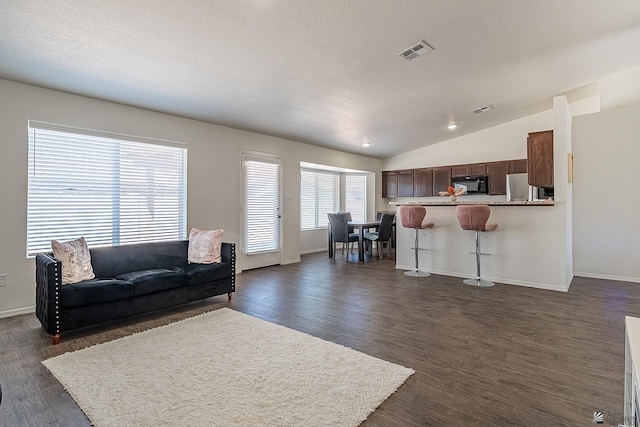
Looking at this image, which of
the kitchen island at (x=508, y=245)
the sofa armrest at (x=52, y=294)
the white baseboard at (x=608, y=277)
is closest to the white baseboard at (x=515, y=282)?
the kitchen island at (x=508, y=245)

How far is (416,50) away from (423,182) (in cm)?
528

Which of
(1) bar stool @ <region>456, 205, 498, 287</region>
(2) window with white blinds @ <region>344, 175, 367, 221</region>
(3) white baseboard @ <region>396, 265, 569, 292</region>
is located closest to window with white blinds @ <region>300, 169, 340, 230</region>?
(2) window with white blinds @ <region>344, 175, 367, 221</region>

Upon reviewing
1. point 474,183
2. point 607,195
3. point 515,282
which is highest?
point 474,183

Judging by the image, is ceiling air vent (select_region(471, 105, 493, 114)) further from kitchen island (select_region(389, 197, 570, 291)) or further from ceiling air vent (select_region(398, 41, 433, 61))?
ceiling air vent (select_region(398, 41, 433, 61))

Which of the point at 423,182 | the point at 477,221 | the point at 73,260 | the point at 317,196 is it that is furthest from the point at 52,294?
the point at 423,182

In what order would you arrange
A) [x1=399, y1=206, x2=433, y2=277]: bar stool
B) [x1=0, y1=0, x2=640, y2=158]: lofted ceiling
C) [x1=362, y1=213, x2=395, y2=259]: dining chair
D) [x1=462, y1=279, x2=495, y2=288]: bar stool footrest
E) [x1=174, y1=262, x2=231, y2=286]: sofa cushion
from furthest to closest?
[x1=362, y1=213, x2=395, y2=259]: dining chair, [x1=399, y1=206, x2=433, y2=277]: bar stool, [x1=462, y1=279, x2=495, y2=288]: bar stool footrest, [x1=174, y1=262, x2=231, y2=286]: sofa cushion, [x1=0, y1=0, x2=640, y2=158]: lofted ceiling

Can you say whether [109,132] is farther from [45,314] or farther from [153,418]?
[153,418]

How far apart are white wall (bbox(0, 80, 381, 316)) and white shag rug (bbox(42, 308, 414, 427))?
178 centimetres

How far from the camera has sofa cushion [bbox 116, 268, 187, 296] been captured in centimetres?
331

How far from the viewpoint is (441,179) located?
8.03m

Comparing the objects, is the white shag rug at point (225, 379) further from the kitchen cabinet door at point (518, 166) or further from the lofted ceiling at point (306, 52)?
the kitchen cabinet door at point (518, 166)

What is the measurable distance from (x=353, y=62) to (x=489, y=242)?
3.53 m

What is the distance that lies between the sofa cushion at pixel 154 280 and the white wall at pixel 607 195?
6365mm

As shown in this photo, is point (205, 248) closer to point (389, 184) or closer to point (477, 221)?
point (477, 221)
